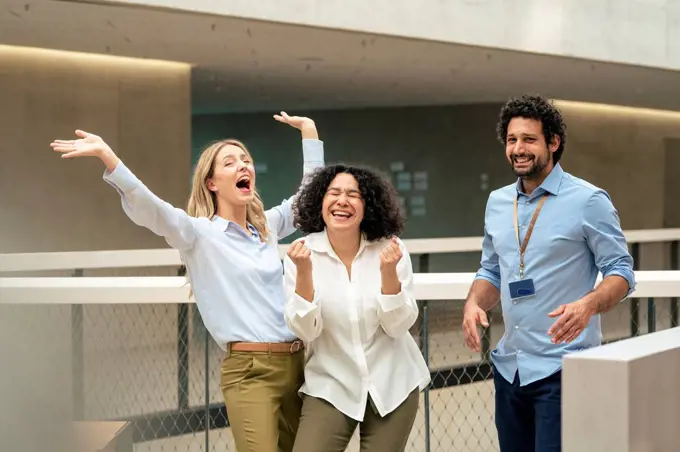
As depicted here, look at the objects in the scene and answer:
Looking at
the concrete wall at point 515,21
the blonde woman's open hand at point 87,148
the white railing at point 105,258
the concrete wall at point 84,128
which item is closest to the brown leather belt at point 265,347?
the blonde woman's open hand at point 87,148

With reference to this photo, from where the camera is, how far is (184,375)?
6031 millimetres

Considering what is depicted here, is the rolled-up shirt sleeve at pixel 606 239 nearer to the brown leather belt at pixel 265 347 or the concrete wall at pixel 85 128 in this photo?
the brown leather belt at pixel 265 347

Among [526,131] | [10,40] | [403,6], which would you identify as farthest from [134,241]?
[526,131]

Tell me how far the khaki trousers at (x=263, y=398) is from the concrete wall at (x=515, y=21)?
5.75 metres

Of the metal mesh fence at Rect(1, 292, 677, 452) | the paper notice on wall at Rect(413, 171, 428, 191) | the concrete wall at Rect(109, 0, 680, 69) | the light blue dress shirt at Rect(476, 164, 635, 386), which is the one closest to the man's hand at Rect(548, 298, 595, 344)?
the light blue dress shirt at Rect(476, 164, 635, 386)

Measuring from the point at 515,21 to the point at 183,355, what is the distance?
6.57 m

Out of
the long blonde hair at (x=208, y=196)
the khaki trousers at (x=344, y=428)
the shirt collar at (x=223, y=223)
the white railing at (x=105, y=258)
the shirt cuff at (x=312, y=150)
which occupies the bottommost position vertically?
the khaki trousers at (x=344, y=428)

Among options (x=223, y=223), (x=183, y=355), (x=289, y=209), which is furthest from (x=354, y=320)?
(x=183, y=355)

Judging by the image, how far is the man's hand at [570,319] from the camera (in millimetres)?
2674

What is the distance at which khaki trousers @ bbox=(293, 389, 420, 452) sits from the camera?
2.79 m

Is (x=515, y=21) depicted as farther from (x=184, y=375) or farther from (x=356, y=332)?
(x=356, y=332)

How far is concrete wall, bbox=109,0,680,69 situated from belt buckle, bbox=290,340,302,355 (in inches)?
225

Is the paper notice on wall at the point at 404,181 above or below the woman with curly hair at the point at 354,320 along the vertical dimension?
above

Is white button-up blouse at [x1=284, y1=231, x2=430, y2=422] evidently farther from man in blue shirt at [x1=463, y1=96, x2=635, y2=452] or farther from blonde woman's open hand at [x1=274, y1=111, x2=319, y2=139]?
blonde woman's open hand at [x1=274, y1=111, x2=319, y2=139]
